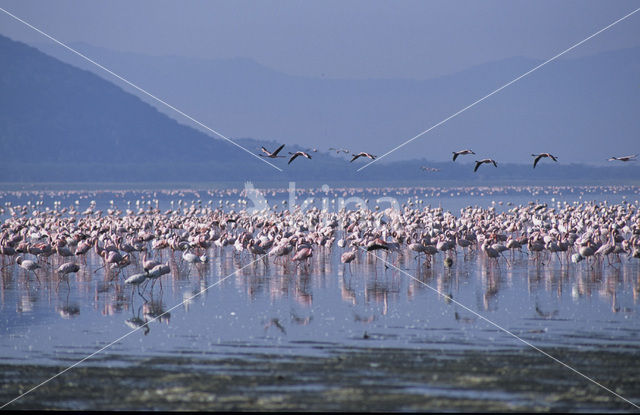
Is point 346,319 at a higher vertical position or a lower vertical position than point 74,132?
lower

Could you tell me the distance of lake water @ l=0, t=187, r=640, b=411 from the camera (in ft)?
30.5

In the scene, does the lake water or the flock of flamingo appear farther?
the flock of flamingo

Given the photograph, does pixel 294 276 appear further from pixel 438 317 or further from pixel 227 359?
pixel 227 359

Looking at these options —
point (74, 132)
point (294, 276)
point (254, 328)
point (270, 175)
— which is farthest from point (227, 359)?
point (74, 132)

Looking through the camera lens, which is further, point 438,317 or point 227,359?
point 438,317

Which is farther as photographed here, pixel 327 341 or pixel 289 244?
pixel 289 244

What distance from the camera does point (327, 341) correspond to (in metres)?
12.0

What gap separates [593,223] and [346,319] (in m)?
18.2

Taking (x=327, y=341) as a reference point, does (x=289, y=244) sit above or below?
above

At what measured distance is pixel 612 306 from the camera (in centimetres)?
1463

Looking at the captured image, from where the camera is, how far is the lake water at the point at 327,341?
9.29m

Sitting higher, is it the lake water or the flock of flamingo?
the flock of flamingo

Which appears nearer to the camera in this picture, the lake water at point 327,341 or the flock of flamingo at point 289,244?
the lake water at point 327,341

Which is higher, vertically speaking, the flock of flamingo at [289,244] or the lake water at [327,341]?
the flock of flamingo at [289,244]
